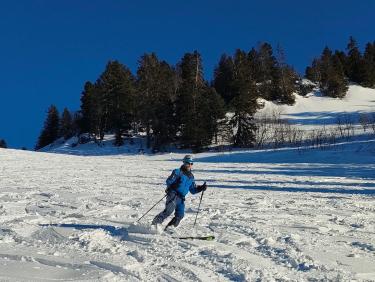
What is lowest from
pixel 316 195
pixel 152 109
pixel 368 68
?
pixel 316 195

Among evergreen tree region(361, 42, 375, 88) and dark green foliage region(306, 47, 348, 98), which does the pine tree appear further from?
evergreen tree region(361, 42, 375, 88)

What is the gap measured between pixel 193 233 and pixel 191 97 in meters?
42.4

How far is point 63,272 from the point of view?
6.01m

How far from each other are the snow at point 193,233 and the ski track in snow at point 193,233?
0.05 feet

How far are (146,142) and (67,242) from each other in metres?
48.0

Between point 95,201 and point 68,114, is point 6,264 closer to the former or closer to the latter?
point 95,201

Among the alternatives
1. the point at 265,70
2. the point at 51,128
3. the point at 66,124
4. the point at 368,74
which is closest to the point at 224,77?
the point at 265,70

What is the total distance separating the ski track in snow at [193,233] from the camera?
6.11m

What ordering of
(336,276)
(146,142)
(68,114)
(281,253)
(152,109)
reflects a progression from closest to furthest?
(336,276) < (281,253) < (152,109) < (146,142) < (68,114)

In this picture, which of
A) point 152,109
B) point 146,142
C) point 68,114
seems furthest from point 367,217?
point 68,114

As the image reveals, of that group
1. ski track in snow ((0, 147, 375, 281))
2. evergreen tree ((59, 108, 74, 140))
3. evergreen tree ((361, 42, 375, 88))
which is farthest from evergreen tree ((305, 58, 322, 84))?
ski track in snow ((0, 147, 375, 281))

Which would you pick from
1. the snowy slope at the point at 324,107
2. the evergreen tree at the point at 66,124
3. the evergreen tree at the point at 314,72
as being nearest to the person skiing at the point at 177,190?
the snowy slope at the point at 324,107

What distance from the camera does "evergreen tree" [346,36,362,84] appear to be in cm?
7556

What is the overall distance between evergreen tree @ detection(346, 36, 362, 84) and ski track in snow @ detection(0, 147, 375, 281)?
62.1m
